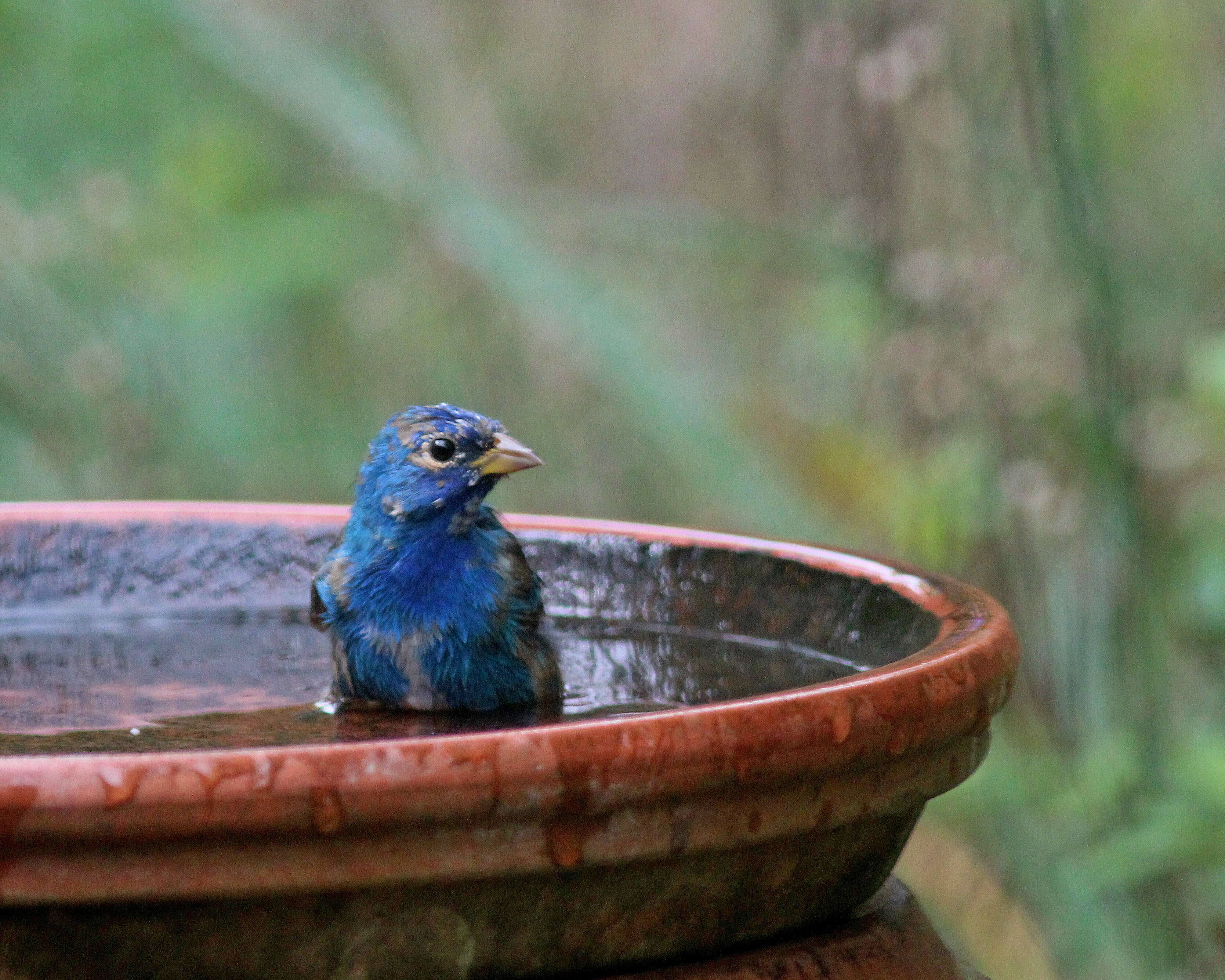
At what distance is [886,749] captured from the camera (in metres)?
1.67

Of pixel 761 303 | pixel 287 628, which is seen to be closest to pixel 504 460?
pixel 287 628

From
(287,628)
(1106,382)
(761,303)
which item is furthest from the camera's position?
(761,303)

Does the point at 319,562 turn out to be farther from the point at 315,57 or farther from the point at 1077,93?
the point at 315,57

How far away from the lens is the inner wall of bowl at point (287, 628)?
90.1 inches

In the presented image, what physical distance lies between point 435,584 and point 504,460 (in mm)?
220

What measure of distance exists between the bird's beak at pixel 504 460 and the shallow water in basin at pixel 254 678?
0.36 metres

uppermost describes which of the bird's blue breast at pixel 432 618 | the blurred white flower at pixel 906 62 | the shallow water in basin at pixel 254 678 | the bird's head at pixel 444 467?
the blurred white flower at pixel 906 62

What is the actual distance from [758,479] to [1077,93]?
56.5 inches

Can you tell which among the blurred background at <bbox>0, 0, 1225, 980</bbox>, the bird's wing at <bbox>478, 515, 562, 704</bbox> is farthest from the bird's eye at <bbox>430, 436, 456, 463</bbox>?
the blurred background at <bbox>0, 0, 1225, 980</bbox>

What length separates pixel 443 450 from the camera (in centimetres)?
247

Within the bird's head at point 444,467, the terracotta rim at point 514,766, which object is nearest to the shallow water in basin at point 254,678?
the bird's head at point 444,467

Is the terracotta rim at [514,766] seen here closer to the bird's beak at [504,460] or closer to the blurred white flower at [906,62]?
the bird's beak at [504,460]

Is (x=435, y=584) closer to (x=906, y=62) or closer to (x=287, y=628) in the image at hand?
(x=287, y=628)

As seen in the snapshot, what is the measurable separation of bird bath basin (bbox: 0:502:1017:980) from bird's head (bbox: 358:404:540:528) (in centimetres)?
33
